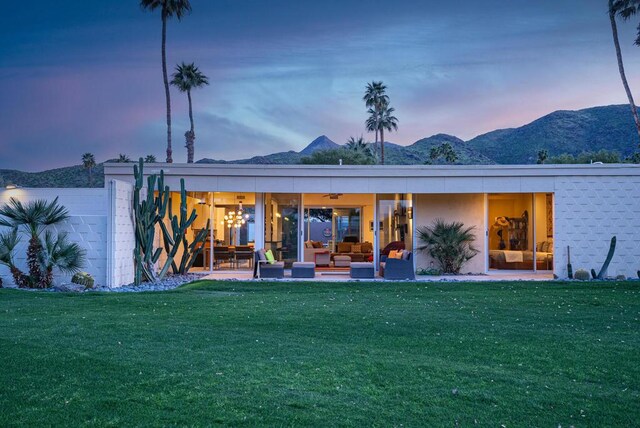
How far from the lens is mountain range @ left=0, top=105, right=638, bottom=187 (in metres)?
68.2

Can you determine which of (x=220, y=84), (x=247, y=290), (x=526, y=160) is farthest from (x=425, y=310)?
(x=526, y=160)

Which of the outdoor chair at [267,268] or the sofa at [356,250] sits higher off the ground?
the sofa at [356,250]

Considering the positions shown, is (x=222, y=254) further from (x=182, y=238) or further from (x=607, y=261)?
(x=607, y=261)

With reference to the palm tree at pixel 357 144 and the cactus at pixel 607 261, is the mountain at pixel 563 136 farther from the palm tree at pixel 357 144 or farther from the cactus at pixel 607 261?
the cactus at pixel 607 261

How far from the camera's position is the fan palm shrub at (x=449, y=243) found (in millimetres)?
16172

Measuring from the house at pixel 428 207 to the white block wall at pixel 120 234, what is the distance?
26mm

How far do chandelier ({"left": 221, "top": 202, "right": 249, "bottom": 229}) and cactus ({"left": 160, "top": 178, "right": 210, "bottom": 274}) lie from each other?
1.93 metres

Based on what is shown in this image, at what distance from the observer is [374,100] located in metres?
42.6

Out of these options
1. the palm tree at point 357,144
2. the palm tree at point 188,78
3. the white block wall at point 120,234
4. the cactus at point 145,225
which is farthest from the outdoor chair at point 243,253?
the palm tree at point 357,144

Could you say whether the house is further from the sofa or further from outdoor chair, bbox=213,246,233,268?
the sofa

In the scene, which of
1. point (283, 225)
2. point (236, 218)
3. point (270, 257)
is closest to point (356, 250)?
point (283, 225)

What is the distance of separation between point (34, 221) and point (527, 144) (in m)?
73.4

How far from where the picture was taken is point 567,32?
69.4ft

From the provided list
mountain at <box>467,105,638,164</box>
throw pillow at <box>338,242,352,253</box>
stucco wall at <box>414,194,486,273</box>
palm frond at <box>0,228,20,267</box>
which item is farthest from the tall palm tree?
mountain at <box>467,105,638,164</box>
